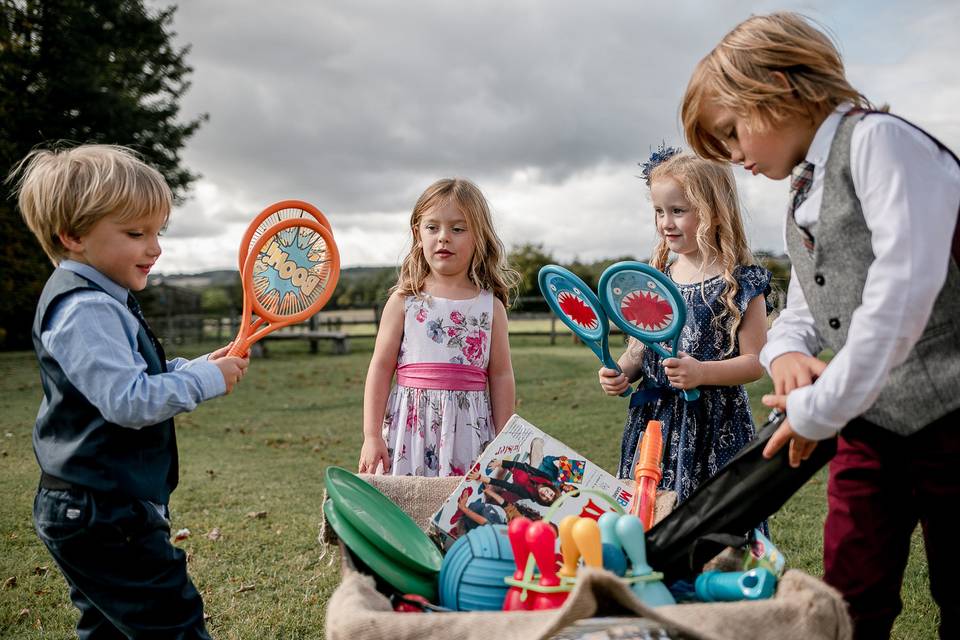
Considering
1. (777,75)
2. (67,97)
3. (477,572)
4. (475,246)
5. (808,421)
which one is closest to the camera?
(808,421)

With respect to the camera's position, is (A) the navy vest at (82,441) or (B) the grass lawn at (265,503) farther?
(B) the grass lawn at (265,503)

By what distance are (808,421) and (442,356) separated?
163 cm

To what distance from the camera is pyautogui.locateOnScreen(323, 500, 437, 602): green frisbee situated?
1.45 m

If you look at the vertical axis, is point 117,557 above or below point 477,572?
below

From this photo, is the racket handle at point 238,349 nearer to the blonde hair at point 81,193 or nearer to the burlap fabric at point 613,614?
the blonde hair at point 81,193

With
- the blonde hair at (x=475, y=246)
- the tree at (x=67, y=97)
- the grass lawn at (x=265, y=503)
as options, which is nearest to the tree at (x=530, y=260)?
the tree at (x=67, y=97)

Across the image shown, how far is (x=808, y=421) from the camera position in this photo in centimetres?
134

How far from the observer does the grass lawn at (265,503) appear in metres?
3.06

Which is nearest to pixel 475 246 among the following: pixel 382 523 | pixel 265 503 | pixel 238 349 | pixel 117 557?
pixel 238 349

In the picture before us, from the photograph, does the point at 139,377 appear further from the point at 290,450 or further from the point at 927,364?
the point at 290,450

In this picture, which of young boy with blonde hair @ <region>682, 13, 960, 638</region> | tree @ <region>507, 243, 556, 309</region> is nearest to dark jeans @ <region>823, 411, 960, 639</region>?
young boy with blonde hair @ <region>682, 13, 960, 638</region>

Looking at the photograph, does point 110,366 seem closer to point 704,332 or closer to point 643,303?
point 643,303

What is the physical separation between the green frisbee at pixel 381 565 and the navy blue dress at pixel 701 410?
1.15 m

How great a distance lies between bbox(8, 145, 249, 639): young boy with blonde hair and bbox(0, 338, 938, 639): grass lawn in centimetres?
108
